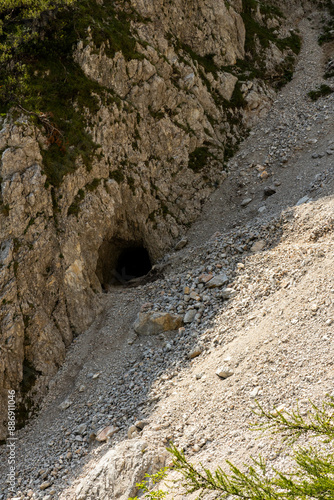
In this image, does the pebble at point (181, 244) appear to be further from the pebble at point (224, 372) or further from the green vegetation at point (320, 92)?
the green vegetation at point (320, 92)

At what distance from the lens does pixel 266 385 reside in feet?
34.0

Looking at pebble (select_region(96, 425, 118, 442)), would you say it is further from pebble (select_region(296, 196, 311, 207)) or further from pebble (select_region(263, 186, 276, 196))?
pebble (select_region(263, 186, 276, 196))

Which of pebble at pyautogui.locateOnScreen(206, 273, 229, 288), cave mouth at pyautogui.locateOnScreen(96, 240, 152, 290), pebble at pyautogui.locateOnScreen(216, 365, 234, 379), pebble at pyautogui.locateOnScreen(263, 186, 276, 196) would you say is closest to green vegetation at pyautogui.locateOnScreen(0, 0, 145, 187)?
cave mouth at pyautogui.locateOnScreen(96, 240, 152, 290)

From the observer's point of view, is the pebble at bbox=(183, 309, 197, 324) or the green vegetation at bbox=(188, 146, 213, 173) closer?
the pebble at bbox=(183, 309, 197, 324)

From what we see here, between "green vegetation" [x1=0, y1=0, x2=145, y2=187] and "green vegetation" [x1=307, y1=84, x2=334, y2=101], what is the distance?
56.0 feet

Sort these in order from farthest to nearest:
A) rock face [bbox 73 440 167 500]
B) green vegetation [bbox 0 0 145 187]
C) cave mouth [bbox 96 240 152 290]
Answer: cave mouth [bbox 96 240 152 290], green vegetation [bbox 0 0 145 187], rock face [bbox 73 440 167 500]

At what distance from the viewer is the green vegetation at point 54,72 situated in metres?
18.3

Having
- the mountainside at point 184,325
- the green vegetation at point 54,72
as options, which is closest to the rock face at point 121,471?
the mountainside at point 184,325

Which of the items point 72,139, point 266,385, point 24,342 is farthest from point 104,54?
point 266,385

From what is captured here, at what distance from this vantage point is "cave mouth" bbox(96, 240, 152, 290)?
72.9ft

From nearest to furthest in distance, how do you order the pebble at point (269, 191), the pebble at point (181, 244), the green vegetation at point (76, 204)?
the green vegetation at point (76, 204) < the pebble at point (181, 244) < the pebble at point (269, 191)

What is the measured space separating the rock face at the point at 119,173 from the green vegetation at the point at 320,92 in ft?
13.5

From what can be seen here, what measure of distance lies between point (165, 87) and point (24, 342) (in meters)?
19.8

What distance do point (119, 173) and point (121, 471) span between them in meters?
16.6
